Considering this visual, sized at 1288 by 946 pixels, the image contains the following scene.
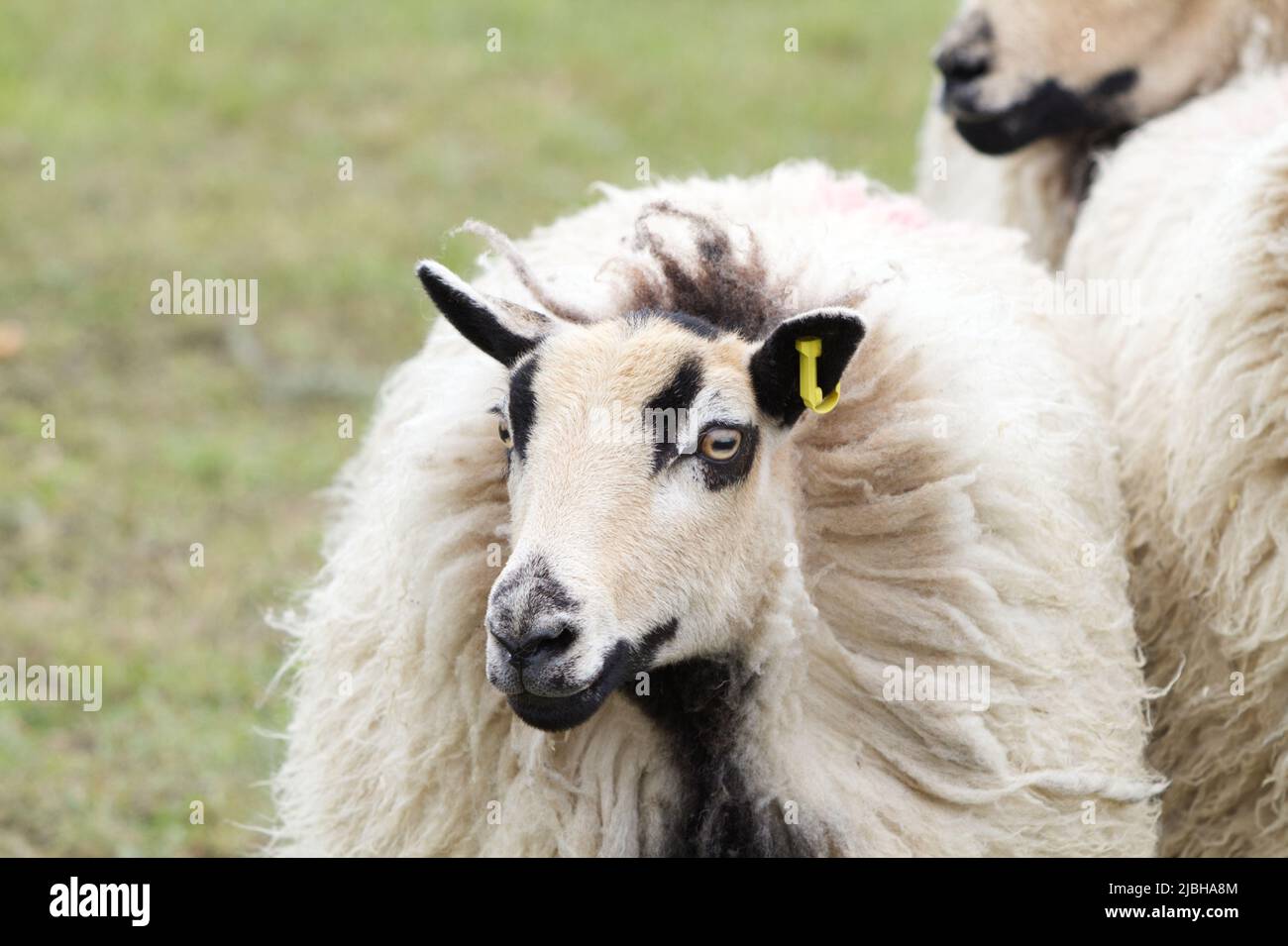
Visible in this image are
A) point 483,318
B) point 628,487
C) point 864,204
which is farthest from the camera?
point 864,204

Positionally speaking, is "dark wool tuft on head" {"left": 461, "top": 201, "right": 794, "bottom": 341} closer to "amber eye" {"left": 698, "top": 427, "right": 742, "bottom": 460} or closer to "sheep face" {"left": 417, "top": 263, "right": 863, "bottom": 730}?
"sheep face" {"left": 417, "top": 263, "right": 863, "bottom": 730}

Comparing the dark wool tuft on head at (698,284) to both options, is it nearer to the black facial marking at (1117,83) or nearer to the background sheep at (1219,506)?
the background sheep at (1219,506)

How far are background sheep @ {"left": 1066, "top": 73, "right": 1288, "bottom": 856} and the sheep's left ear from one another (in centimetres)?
130

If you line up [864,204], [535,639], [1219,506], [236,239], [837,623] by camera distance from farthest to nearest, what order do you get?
[236,239] → [864,204] → [1219,506] → [837,623] → [535,639]

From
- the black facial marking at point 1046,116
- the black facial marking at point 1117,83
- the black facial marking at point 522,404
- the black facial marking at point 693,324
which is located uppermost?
the black facial marking at point 1117,83

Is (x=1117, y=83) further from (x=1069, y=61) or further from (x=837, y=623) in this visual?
(x=837, y=623)

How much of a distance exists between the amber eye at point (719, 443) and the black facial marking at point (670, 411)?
0.06 metres

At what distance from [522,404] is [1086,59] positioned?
3113 millimetres

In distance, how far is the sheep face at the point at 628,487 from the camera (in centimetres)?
328

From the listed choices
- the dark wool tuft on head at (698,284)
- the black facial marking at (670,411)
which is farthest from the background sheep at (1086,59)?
the black facial marking at (670,411)

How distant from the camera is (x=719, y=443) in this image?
348 cm

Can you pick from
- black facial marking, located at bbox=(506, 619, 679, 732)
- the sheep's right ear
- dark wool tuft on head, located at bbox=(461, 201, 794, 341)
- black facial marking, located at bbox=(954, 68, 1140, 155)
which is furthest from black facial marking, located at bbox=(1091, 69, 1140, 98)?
black facial marking, located at bbox=(506, 619, 679, 732)

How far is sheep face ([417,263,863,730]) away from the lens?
3277mm

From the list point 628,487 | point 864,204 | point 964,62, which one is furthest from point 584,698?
point 964,62
